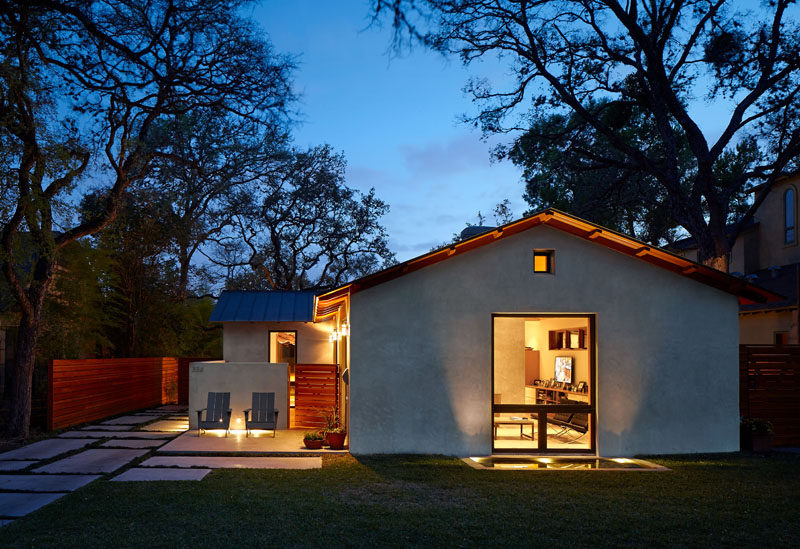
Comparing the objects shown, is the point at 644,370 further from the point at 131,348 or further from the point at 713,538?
the point at 131,348

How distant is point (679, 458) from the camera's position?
10.9 m

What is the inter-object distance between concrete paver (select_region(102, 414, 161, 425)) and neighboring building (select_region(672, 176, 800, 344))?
15.3 meters

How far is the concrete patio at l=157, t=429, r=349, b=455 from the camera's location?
11398 millimetres

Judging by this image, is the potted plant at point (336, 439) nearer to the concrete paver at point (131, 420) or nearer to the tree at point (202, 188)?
the concrete paver at point (131, 420)

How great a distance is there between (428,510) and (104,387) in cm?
1184

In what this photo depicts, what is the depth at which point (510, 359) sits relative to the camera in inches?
628

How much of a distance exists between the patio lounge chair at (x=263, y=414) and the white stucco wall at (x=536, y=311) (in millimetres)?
2849

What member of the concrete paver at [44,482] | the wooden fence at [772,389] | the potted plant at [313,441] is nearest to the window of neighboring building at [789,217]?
the wooden fence at [772,389]

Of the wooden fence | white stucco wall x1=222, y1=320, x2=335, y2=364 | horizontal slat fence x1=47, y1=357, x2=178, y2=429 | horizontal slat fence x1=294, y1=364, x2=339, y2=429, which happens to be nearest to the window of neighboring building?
the wooden fence

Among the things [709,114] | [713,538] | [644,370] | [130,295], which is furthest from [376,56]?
[130,295]

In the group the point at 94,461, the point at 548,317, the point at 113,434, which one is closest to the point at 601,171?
the point at 548,317

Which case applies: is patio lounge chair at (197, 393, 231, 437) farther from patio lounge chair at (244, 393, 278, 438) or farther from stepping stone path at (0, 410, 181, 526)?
stepping stone path at (0, 410, 181, 526)

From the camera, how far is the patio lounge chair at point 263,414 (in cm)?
1323

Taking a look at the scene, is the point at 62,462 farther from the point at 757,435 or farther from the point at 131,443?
the point at 757,435
